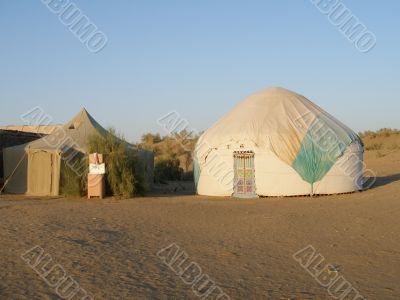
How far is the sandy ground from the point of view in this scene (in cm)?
582

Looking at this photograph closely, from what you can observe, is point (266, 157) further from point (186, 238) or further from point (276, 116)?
point (186, 238)

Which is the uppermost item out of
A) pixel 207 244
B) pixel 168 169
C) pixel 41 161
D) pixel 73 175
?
pixel 168 169

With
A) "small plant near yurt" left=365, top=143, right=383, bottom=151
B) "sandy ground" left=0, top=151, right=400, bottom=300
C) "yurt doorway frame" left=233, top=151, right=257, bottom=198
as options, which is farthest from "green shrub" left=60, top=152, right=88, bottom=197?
"small plant near yurt" left=365, top=143, right=383, bottom=151

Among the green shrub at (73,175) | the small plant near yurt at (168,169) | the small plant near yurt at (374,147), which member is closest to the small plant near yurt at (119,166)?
the green shrub at (73,175)

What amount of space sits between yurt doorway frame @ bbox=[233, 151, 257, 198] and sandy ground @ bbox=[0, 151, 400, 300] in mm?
1987

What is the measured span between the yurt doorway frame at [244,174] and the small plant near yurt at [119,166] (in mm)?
3221

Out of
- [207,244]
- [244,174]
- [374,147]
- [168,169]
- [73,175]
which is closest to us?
[207,244]

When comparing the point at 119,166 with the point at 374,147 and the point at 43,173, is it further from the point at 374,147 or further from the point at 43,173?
the point at 374,147

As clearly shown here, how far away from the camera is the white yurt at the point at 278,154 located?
1617cm

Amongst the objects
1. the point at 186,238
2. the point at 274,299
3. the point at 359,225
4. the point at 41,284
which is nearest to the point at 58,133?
the point at 186,238

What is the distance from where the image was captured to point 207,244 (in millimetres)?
8469

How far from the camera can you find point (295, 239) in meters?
9.00

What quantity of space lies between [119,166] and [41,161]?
296 cm

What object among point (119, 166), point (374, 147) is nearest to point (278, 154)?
point (119, 166)
